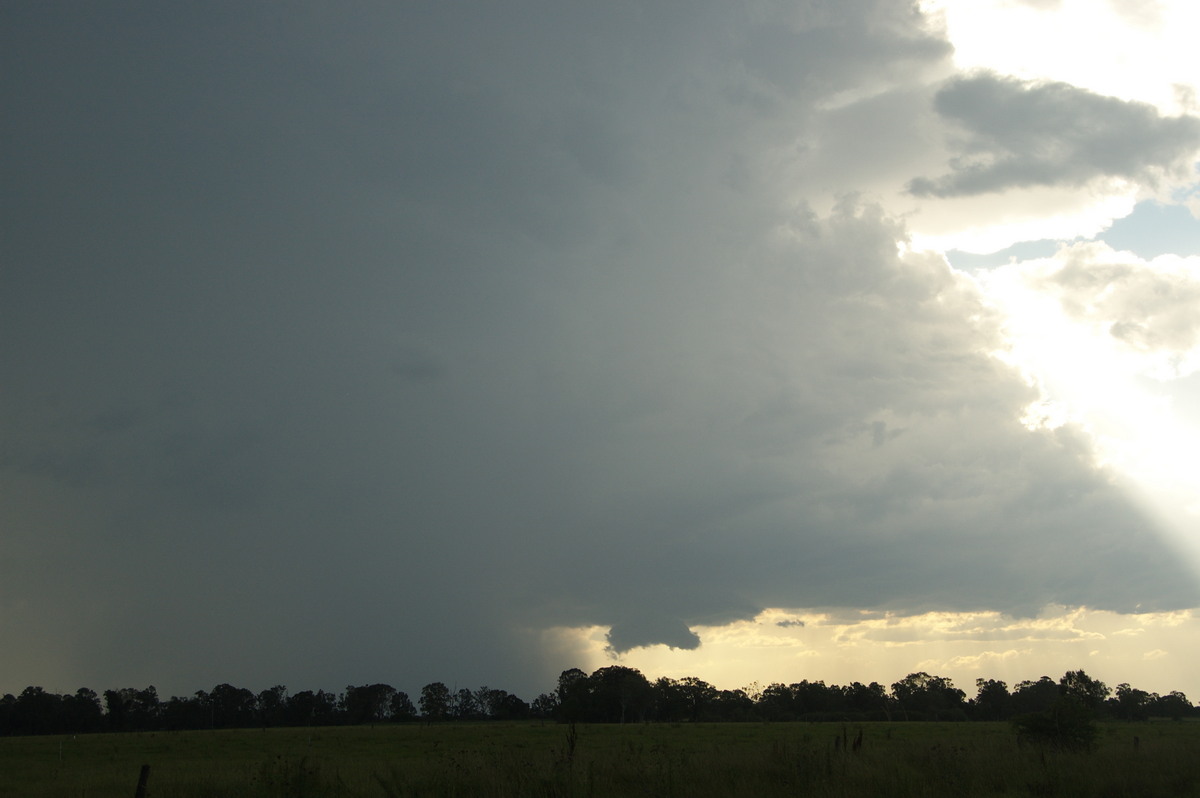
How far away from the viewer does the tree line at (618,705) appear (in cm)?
13788

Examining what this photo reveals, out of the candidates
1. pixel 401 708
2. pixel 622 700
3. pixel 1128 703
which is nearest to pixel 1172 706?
pixel 1128 703

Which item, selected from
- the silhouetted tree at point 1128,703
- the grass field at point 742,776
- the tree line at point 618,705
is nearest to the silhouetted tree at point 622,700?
the tree line at point 618,705

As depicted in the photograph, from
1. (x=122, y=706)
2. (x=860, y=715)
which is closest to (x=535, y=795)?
(x=860, y=715)

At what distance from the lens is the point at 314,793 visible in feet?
63.6

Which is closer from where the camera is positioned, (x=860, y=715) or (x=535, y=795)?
(x=535, y=795)

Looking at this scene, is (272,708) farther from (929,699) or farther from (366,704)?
(929,699)

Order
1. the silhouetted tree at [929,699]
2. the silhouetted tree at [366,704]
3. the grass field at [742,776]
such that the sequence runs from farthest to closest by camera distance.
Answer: the silhouetted tree at [366,704]
the silhouetted tree at [929,699]
the grass field at [742,776]

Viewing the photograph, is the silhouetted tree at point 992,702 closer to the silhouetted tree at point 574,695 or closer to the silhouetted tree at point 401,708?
the silhouetted tree at point 574,695

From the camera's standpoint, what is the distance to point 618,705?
141m

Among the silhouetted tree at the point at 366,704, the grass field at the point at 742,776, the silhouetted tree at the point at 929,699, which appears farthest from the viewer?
the silhouetted tree at the point at 366,704

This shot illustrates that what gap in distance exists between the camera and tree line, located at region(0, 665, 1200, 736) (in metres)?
138

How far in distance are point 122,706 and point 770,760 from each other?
7131 inches

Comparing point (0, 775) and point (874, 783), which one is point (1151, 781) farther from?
point (0, 775)

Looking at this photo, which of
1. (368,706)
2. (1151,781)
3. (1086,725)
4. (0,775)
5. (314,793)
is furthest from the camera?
(368,706)
